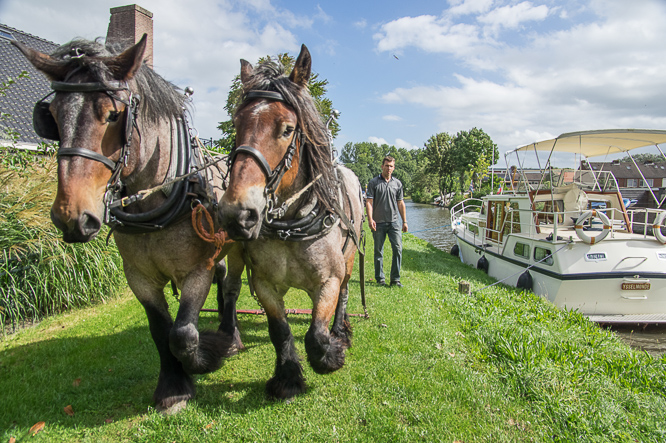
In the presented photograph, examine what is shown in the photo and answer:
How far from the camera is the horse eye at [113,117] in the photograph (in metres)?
2.05

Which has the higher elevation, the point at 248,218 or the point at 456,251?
the point at 248,218

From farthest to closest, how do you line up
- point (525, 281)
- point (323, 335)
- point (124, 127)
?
point (525, 281), point (323, 335), point (124, 127)

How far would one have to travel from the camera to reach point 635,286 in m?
7.10

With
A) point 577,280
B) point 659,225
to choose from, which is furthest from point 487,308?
→ point 659,225

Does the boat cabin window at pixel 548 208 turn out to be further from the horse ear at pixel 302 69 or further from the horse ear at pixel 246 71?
the horse ear at pixel 246 71

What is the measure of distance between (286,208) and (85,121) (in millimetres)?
1196

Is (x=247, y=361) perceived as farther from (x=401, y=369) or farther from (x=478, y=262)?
(x=478, y=262)

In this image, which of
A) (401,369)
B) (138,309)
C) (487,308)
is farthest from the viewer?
(487,308)

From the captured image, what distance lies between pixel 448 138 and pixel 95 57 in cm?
6253

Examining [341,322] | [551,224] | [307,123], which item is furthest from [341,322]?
[551,224]

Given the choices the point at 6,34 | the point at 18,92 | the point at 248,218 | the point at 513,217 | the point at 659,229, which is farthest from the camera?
the point at 6,34

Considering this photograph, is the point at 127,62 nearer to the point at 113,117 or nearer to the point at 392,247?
the point at 113,117

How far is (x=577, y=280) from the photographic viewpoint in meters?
7.35

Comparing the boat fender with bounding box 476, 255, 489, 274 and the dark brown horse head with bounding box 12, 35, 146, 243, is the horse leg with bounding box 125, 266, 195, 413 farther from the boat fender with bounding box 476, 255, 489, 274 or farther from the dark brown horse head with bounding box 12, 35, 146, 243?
the boat fender with bounding box 476, 255, 489, 274
